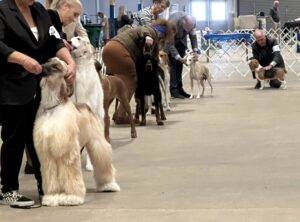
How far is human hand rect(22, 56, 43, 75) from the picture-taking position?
2.93 m

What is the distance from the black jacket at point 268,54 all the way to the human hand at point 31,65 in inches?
296

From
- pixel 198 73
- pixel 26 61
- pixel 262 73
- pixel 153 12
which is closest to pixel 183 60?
pixel 198 73

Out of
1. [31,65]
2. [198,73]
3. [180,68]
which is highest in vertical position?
[31,65]

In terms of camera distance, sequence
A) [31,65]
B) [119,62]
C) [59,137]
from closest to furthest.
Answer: [31,65]
[59,137]
[119,62]

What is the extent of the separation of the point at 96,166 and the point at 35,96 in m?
0.59

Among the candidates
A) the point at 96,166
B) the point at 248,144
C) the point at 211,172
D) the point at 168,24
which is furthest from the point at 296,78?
the point at 96,166

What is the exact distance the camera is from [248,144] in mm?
5062

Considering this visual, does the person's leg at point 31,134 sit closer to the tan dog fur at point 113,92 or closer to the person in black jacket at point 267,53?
the tan dog fur at point 113,92

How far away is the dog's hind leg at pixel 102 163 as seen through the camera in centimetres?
340

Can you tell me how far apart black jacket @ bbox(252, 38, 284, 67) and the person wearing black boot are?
1631mm

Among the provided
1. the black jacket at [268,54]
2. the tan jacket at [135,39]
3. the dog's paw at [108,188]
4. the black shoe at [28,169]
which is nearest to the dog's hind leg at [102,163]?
the dog's paw at [108,188]

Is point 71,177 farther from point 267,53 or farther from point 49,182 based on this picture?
point 267,53

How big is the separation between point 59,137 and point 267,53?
760 centimetres

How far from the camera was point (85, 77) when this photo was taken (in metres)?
4.18
